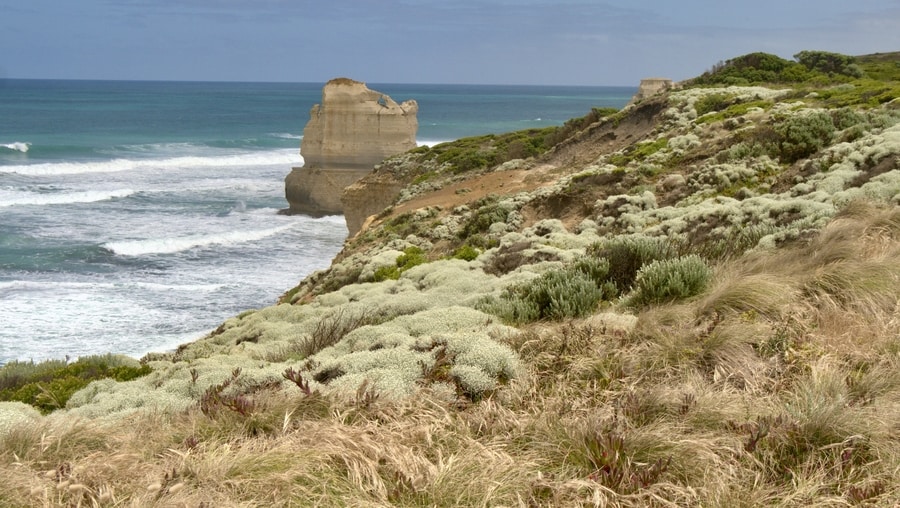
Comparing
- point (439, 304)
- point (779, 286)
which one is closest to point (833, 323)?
point (779, 286)

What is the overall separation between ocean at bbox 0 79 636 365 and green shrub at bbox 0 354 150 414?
41cm

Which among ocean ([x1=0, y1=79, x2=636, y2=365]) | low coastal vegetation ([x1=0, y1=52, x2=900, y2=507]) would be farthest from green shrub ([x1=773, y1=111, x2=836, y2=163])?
ocean ([x1=0, y1=79, x2=636, y2=365])

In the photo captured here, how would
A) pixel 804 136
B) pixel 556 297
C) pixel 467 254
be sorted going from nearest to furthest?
pixel 556 297
pixel 467 254
pixel 804 136

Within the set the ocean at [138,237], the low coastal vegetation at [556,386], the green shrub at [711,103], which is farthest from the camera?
the green shrub at [711,103]

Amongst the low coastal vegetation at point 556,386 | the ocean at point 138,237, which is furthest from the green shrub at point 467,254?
the ocean at point 138,237

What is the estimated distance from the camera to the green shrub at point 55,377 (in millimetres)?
8273

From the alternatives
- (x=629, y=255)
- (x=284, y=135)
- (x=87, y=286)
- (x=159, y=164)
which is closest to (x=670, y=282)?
(x=629, y=255)

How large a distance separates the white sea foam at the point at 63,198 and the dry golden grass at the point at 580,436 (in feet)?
155

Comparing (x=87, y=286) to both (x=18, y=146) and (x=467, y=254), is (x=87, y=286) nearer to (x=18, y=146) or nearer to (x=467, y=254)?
Result: (x=467, y=254)

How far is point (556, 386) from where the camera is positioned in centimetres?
598

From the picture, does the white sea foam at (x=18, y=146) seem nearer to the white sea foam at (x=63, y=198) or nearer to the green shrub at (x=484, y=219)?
the white sea foam at (x=63, y=198)

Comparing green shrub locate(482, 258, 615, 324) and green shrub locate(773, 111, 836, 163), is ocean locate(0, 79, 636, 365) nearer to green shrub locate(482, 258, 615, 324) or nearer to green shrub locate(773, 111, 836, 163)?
green shrub locate(482, 258, 615, 324)

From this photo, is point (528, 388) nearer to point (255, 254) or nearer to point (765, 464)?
point (765, 464)

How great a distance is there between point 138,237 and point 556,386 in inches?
1413
